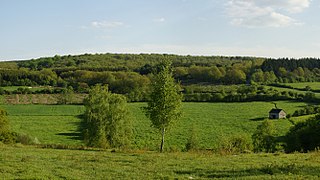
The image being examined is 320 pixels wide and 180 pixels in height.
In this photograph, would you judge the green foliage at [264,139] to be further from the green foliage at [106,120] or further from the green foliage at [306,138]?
the green foliage at [106,120]

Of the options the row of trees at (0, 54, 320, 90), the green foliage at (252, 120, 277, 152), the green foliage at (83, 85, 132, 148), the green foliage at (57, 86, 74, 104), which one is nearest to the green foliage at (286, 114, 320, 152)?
the green foliage at (252, 120, 277, 152)

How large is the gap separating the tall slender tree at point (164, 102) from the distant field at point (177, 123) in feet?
93.1

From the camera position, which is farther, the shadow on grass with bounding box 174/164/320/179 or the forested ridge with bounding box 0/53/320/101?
the forested ridge with bounding box 0/53/320/101

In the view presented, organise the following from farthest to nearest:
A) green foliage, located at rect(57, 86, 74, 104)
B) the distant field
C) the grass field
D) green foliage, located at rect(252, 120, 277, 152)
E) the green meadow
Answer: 1. green foliage, located at rect(57, 86, 74, 104)
2. the distant field
3. green foliage, located at rect(252, 120, 277, 152)
4. the green meadow
5. the grass field

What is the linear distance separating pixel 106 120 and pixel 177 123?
16.2 meters

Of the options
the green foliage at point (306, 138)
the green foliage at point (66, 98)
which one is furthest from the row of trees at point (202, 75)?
the green foliage at point (306, 138)

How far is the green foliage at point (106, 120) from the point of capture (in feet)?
176

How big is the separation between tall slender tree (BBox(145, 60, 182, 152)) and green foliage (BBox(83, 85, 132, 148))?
60.4ft

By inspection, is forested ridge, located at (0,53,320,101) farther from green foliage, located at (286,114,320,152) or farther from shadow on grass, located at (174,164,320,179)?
shadow on grass, located at (174,164,320,179)

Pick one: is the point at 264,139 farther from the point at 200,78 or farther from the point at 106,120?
the point at 200,78

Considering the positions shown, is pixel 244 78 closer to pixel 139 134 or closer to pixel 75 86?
pixel 75 86

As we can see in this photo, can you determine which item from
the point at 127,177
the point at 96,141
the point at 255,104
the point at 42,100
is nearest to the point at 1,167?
the point at 127,177

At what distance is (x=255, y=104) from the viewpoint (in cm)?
11862

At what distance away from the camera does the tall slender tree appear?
35.5 m
